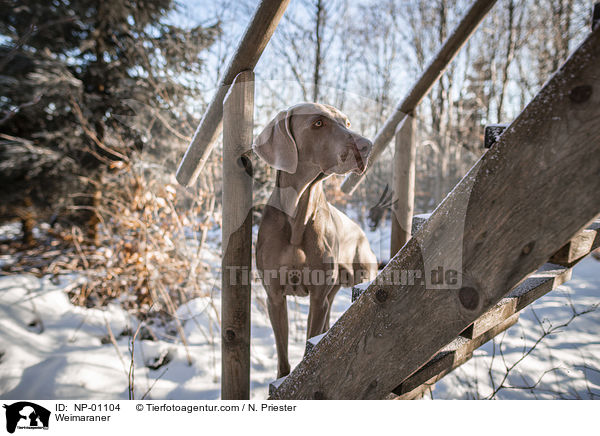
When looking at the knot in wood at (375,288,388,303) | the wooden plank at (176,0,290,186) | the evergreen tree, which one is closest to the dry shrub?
the evergreen tree

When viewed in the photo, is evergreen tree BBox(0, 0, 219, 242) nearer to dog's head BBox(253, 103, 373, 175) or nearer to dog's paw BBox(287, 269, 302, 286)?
dog's head BBox(253, 103, 373, 175)

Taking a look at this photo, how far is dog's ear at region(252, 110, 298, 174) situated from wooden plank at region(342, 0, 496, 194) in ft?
2.14

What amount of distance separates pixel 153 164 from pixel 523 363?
3.90m

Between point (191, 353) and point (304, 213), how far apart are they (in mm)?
2143

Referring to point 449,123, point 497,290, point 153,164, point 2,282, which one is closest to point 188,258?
point 153,164

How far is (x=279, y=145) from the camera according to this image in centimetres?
107

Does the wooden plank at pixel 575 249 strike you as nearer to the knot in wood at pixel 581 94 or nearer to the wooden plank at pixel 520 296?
the wooden plank at pixel 520 296

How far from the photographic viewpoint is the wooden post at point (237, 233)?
1.15 m

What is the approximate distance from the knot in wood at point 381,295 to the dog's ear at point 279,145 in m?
0.51

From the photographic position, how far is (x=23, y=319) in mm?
2752

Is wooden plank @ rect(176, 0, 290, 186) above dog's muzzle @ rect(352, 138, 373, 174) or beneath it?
above

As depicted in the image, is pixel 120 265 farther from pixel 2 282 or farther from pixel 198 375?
pixel 198 375

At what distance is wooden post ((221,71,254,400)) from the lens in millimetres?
1150
